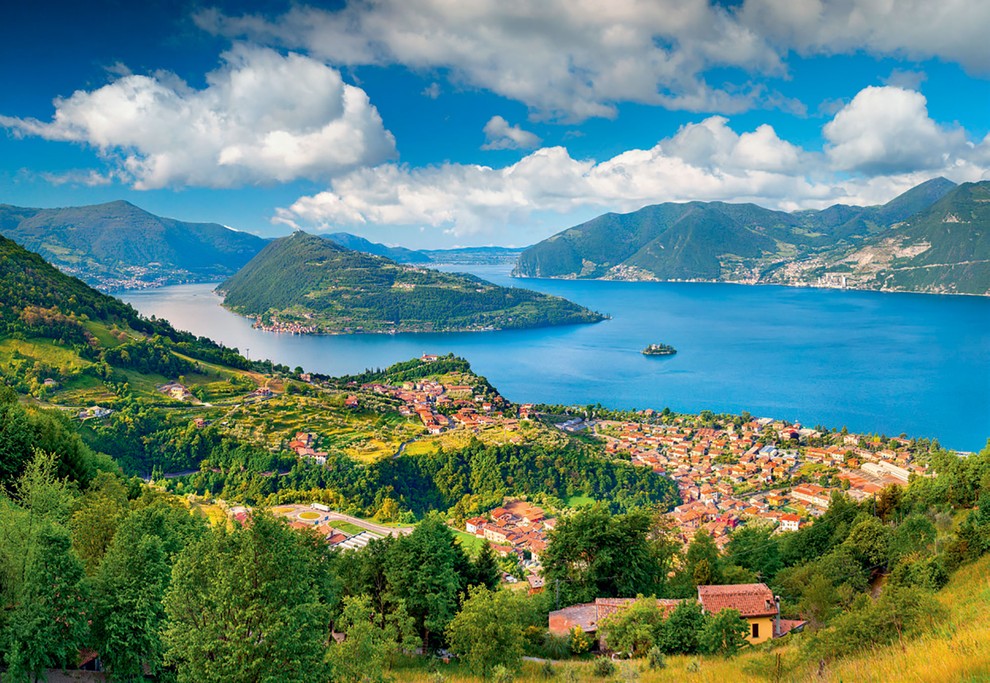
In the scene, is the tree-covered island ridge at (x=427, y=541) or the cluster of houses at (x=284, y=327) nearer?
the tree-covered island ridge at (x=427, y=541)

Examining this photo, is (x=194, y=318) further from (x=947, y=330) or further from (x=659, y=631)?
(x=947, y=330)

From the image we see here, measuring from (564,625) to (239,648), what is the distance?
992 centimetres

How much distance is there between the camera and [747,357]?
90375 mm

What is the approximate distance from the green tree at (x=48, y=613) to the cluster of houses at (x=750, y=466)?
2687 centimetres

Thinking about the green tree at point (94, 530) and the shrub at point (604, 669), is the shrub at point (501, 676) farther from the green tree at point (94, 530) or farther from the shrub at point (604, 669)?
the green tree at point (94, 530)

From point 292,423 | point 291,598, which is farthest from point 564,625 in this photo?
point 292,423

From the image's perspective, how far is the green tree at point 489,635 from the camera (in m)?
10.9

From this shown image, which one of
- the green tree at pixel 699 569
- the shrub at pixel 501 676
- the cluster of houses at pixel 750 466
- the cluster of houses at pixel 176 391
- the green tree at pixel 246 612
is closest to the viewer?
the green tree at pixel 246 612

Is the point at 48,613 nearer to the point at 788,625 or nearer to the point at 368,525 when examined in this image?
the point at 788,625

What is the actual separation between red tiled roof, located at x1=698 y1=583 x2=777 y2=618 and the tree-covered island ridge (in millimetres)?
64

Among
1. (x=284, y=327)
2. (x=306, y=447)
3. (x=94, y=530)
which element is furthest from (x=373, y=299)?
(x=94, y=530)

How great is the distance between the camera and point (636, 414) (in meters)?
61.9

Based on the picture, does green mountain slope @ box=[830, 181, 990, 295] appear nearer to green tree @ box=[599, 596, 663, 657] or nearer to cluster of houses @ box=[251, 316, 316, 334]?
cluster of houses @ box=[251, 316, 316, 334]

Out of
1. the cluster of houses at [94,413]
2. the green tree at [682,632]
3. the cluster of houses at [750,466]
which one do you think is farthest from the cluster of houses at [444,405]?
the green tree at [682,632]
